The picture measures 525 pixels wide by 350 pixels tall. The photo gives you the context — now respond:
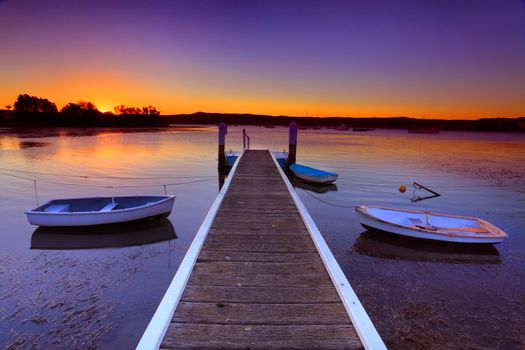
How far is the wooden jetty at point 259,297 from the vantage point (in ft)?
9.85

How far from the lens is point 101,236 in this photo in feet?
31.9

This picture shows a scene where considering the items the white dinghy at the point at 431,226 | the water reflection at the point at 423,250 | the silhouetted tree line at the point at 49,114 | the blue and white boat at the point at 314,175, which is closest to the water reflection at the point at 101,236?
the water reflection at the point at 423,250

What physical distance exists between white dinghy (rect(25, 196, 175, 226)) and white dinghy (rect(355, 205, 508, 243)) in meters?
7.14

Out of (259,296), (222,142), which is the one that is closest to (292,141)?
(222,142)

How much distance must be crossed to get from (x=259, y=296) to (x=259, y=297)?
0.9 inches

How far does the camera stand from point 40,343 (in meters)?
5.02

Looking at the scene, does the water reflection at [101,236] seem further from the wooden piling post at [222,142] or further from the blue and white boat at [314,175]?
the wooden piling post at [222,142]

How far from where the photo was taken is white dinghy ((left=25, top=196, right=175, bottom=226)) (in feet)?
31.4

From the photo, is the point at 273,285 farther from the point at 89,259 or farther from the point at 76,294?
the point at 89,259

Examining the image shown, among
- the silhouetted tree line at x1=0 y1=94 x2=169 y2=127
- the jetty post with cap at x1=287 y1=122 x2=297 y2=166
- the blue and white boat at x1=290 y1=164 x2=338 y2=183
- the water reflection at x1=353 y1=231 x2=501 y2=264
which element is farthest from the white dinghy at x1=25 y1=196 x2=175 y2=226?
the silhouetted tree line at x1=0 y1=94 x2=169 y2=127

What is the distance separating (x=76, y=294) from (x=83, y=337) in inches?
60.9

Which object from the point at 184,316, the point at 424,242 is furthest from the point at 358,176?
the point at 184,316

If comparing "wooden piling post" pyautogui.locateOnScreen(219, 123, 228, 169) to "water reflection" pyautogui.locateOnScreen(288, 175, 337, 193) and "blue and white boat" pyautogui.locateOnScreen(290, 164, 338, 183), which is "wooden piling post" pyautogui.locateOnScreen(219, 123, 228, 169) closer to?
"water reflection" pyautogui.locateOnScreen(288, 175, 337, 193)

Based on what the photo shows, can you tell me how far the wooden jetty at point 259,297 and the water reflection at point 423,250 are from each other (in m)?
4.04
